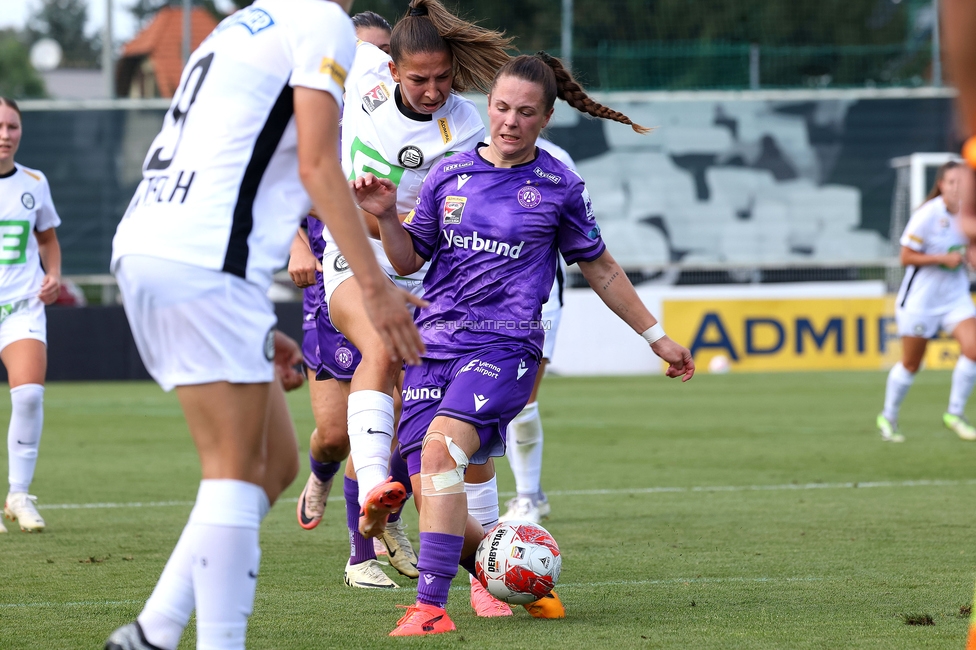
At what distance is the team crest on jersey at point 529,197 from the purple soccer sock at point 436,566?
115cm

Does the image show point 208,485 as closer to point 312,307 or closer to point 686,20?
point 312,307

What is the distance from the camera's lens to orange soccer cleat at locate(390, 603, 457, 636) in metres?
4.05

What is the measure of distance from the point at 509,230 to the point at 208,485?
170cm

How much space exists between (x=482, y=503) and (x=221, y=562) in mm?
1812

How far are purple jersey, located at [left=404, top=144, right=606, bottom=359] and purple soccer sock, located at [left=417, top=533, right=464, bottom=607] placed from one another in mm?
621

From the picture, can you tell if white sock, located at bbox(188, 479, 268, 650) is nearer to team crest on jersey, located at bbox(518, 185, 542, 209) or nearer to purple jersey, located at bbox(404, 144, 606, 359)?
purple jersey, located at bbox(404, 144, 606, 359)

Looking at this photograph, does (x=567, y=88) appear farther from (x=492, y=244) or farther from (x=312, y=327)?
(x=312, y=327)

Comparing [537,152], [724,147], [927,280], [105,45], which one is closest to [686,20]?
[724,147]

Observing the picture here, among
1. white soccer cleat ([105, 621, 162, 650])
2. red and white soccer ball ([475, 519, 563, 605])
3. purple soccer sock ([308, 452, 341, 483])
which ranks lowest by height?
purple soccer sock ([308, 452, 341, 483])

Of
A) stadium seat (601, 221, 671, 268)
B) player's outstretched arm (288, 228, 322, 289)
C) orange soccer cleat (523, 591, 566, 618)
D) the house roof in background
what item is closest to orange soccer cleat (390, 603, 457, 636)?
orange soccer cleat (523, 591, 566, 618)

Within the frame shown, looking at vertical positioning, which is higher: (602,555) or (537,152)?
(537,152)

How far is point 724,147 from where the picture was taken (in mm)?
23031

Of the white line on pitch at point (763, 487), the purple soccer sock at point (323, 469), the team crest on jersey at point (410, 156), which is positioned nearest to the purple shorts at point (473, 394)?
the team crest on jersey at point (410, 156)

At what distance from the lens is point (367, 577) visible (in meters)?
5.04
